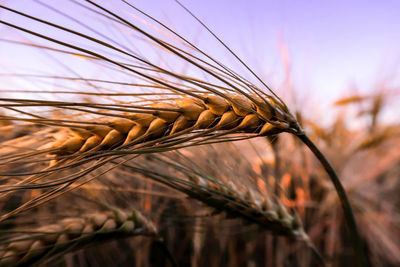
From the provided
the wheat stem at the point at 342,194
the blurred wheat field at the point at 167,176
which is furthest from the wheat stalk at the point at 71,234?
the wheat stem at the point at 342,194

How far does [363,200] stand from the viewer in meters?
1.71

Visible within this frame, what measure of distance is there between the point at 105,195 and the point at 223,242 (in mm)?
591

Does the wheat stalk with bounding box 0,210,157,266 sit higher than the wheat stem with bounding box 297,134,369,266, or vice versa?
the wheat stem with bounding box 297,134,369,266

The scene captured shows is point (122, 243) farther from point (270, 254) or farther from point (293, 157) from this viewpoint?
point (293, 157)

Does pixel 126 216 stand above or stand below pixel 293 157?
below

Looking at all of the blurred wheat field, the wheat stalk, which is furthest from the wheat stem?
the wheat stalk

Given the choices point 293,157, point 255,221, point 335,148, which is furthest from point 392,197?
point 255,221

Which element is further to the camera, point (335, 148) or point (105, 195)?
point (335, 148)

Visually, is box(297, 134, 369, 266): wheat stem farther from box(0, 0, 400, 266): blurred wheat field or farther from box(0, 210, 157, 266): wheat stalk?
box(0, 210, 157, 266): wheat stalk

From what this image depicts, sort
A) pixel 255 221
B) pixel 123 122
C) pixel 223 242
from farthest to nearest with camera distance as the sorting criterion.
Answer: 1. pixel 223 242
2. pixel 255 221
3. pixel 123 122

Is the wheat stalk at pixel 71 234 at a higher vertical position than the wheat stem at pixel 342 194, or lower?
lower

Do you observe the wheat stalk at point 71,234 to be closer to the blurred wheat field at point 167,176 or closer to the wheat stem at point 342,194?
the blurred wheat field at point 167,176

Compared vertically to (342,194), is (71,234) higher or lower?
lower

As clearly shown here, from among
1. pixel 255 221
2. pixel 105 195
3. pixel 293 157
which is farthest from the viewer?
pixel 293 157
